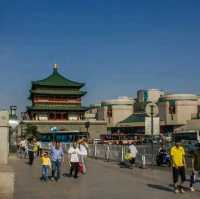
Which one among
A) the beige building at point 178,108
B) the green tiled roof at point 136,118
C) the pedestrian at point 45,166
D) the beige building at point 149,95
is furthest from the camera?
the beige building at point 149,95

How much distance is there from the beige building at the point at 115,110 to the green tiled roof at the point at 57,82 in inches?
2030

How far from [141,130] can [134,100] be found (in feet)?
107

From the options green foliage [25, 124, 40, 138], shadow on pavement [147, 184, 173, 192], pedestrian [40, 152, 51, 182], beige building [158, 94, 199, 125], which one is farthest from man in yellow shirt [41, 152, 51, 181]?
beige building [158, 94, 199, 125]

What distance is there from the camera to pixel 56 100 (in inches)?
3868

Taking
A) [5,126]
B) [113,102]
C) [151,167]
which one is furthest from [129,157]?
[113,102]

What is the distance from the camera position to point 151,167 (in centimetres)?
2558

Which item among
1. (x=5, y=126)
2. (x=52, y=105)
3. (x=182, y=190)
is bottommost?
(x=182, y=190)

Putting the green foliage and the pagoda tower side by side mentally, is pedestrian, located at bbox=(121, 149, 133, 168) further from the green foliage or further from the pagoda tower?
the pagoda tower

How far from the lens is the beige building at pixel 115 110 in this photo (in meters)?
154

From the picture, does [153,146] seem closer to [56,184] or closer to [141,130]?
[56,184]

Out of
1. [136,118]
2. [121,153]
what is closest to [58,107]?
[136,118]

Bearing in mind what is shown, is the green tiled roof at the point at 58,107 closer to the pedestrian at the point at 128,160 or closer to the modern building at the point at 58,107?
the modern building at the point at 58,107

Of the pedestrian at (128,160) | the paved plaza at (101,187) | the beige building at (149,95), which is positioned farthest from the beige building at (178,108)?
the paved plaza at (101,187)

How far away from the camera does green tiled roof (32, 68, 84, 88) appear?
326 ft
